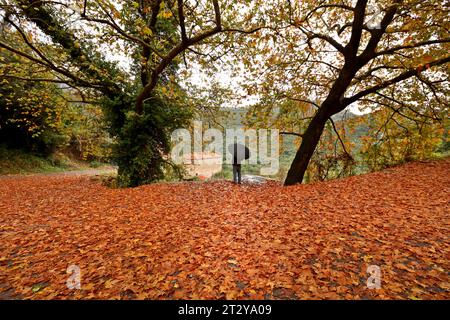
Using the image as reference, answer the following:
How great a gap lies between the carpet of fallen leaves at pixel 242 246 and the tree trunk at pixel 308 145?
7.11 feet

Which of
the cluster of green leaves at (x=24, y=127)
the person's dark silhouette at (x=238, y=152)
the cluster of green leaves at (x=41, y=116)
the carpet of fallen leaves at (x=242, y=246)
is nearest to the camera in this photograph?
the carpet of fallen leaves at (x=242, y=246)

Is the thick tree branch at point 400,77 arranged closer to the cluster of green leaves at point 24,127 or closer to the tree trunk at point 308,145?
the tree trunk at point 308,145

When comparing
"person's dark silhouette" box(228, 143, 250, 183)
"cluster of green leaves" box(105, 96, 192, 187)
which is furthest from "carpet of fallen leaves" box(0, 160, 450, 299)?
"cluster of green leaves" box(105, 96, 192, 187)

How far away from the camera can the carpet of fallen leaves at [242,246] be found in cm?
247

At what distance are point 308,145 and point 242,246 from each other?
5879mm

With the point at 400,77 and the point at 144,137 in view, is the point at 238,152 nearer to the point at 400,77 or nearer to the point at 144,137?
the point at 144,137

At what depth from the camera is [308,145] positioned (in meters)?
8.14

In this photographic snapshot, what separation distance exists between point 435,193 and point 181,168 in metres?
10.1

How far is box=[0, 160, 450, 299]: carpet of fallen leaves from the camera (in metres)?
2.47

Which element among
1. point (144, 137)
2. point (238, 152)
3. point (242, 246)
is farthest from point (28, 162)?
point (242, 246)

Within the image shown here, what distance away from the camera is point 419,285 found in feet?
7.50

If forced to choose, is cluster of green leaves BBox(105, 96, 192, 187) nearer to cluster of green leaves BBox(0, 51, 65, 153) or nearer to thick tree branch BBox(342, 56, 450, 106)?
thick tree branch BBox(342, 56, 450, 106)

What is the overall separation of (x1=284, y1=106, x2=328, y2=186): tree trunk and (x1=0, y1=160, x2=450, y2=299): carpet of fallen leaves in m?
2.17

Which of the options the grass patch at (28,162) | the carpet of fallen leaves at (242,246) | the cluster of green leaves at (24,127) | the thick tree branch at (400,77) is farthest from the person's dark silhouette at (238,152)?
the grass patch at (28,162)
